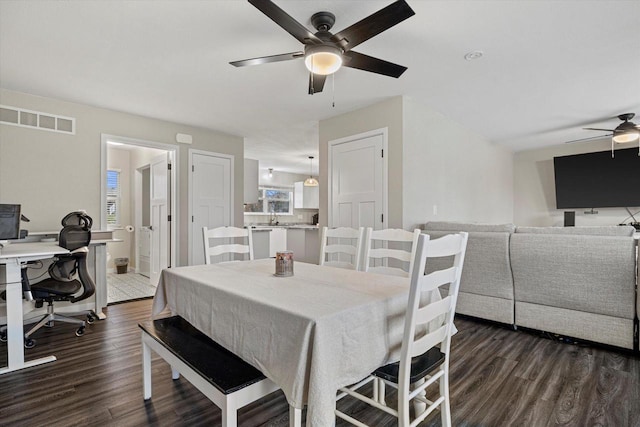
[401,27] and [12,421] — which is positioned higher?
[401,27]

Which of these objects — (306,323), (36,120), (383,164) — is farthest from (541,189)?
(36,120)

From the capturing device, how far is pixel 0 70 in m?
2.91

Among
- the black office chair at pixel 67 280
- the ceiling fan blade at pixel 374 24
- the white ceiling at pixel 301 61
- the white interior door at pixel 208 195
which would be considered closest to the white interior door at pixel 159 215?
the white interior door at pixel 208 195

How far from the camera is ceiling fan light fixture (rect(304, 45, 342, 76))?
204 cm

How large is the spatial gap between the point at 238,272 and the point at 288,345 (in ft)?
2.99

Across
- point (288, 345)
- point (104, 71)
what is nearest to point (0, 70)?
point (104, 71)

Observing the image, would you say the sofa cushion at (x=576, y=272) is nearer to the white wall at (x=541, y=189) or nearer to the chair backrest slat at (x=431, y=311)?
the chair backrest slat at (x=431, y=311)

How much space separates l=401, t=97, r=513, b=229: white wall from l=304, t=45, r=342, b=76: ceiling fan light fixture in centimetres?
175

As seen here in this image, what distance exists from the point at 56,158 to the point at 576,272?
5.36 meters

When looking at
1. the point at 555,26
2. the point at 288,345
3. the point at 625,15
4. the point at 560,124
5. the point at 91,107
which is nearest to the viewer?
the point at 288,345

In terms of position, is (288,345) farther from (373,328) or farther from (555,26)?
(555,26)

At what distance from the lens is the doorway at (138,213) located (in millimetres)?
4574

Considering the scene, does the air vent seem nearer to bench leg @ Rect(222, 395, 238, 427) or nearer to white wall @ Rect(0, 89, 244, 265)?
white wall @ Rect(0, 89, 244, 265)

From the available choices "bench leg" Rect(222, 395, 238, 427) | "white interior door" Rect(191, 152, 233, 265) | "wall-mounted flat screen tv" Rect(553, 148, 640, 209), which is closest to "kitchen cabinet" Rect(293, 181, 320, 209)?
"white interior door" Rect(191, 152, 233, 265)
